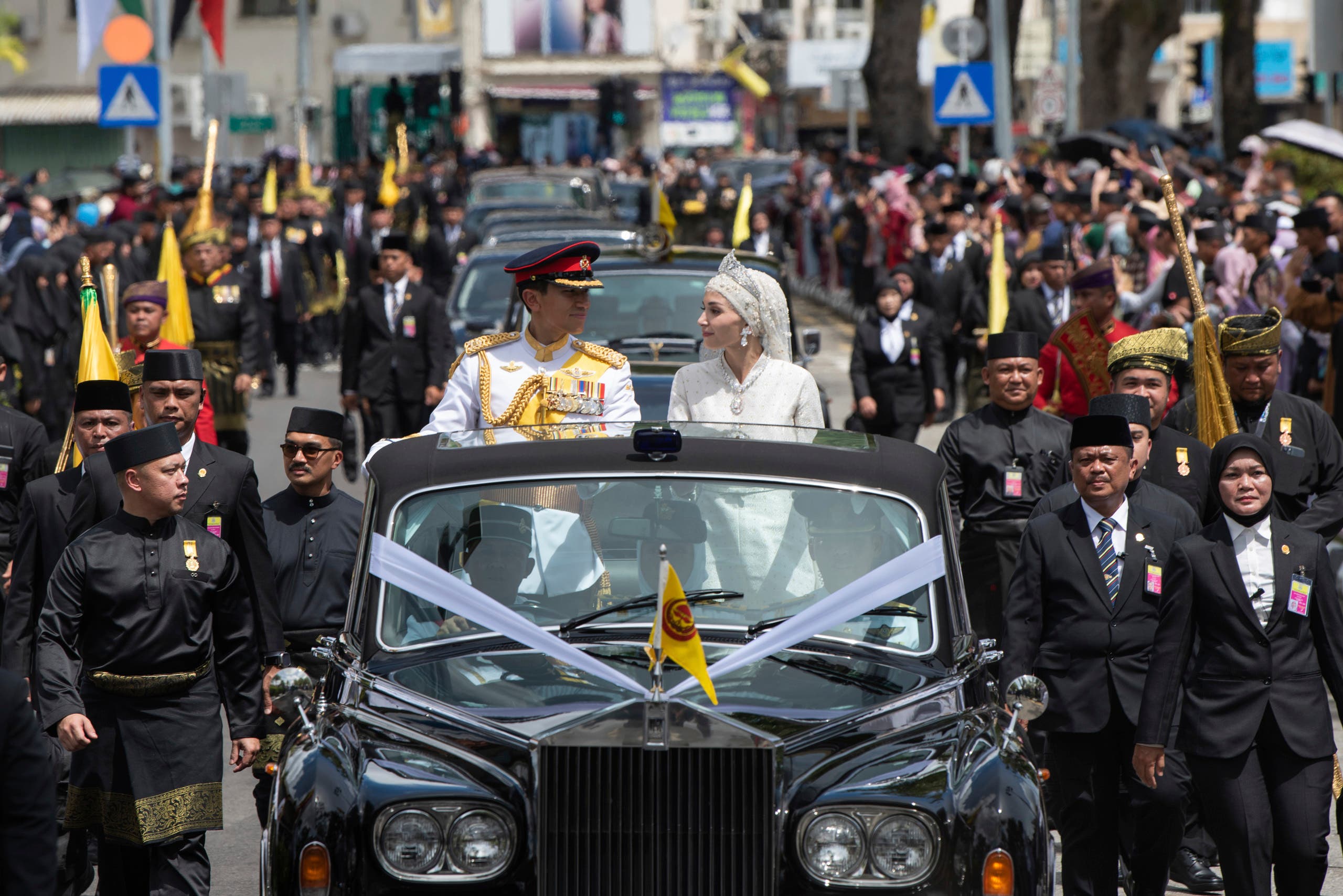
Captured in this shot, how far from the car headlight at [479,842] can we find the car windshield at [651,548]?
0.93m

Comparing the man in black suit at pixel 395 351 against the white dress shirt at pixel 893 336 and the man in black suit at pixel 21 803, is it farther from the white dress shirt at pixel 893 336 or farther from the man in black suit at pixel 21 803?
the man in black suit at pixel 21 803

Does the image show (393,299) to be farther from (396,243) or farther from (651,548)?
(651,548)

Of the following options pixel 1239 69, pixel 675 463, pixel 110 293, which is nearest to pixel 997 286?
pixel 110 293

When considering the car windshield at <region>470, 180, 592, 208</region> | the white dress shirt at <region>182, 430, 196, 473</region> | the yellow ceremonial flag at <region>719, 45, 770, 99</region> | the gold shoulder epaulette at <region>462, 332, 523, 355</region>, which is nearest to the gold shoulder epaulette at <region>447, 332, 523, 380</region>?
the gold shoulder epaulette at <region>462, 332, 523, 355</region>

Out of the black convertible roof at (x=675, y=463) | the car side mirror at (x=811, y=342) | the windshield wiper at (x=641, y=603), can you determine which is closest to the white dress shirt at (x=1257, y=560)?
the black convertible roof at (x=675, y=463)

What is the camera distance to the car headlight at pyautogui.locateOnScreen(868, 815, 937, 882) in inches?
174

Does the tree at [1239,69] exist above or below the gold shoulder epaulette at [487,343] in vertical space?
above

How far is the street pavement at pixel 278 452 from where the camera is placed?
23.4ft

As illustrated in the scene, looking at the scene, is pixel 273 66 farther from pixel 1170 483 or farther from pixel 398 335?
pixel 1170 483

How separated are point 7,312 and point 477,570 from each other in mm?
12973

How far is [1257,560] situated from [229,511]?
348 centimetres

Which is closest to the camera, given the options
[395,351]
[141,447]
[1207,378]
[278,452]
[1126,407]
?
[141,447]

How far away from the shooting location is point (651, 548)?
5309 mm

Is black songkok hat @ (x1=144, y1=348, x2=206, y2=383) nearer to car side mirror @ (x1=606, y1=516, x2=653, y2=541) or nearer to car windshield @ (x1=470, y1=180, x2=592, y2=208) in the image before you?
car side mirror @ (x1=606, y1=516, x2=653, y2=541)
